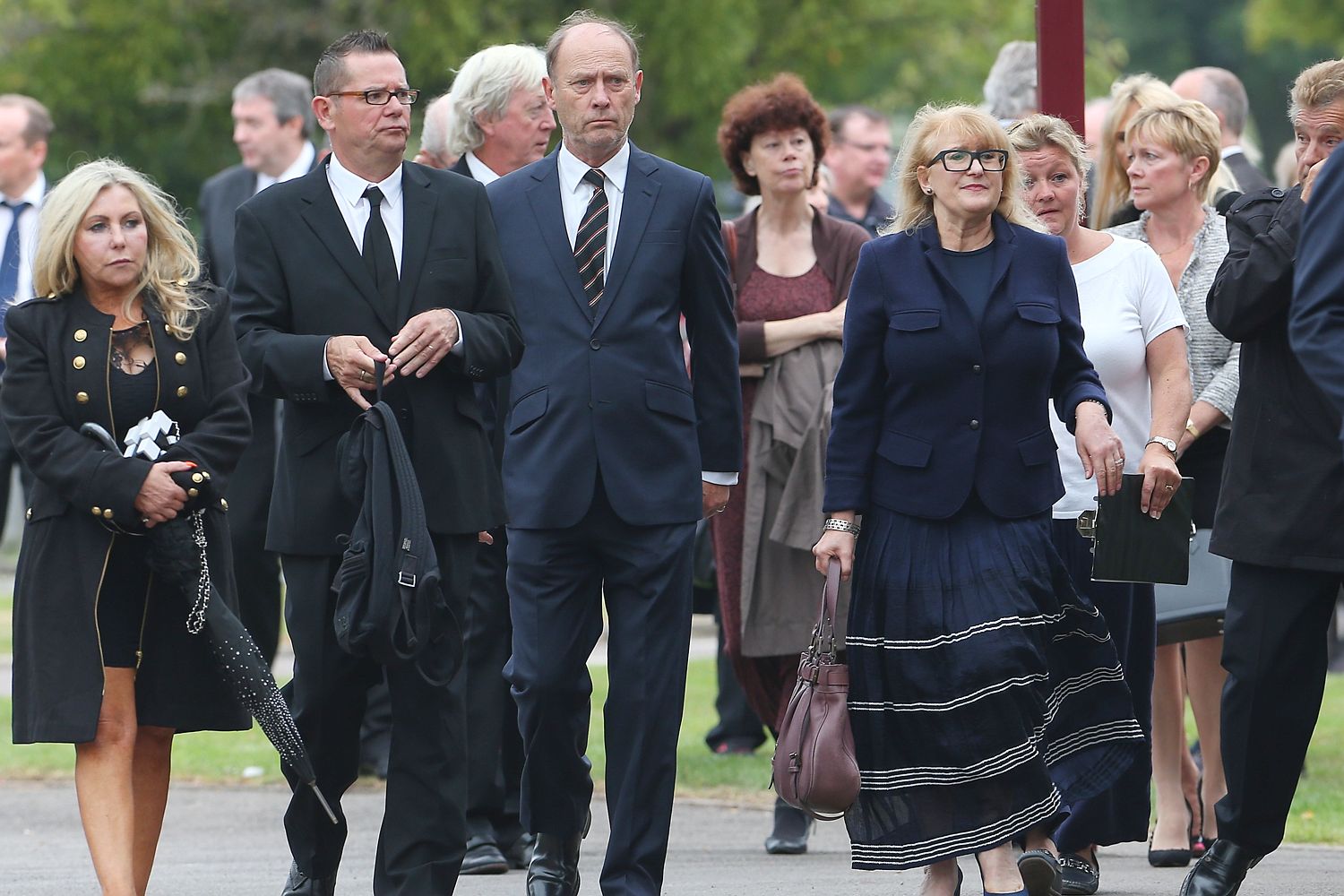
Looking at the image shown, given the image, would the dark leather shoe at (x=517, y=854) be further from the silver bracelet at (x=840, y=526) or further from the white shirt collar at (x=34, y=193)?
the white shirt collar at (x=34, y=193)

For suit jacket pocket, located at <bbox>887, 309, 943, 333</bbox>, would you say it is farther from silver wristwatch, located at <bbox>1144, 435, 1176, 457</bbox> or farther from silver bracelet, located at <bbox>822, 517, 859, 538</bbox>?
silver wristwatch, located at <bbox>1144, 435, 1176, 457</bbox>

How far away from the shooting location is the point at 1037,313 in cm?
605

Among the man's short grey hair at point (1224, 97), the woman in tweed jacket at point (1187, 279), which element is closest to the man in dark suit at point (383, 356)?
the woman in tweed jacket at point (1187, 279)

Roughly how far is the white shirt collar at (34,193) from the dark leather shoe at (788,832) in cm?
475

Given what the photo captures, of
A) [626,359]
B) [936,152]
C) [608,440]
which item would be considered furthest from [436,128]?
[936,152]

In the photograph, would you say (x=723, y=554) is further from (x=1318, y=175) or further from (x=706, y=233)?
(x=1318, y=175)

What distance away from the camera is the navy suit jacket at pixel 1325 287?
15.7 feet

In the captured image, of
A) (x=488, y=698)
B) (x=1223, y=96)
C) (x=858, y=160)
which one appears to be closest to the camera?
(x=488, y=698)

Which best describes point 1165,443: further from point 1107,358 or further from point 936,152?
point 936,152

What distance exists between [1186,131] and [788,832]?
9.11 feet

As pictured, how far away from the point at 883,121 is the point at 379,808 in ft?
16.4

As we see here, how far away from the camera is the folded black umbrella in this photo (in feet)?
19.6

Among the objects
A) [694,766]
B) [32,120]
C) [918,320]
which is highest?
[32,120]

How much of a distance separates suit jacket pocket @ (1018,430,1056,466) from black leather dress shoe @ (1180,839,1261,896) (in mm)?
1190
